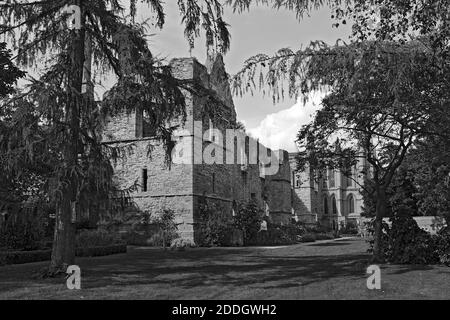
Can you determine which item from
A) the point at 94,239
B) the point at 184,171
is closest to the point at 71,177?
the point at 94,239

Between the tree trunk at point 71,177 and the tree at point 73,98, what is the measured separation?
0.8 inches

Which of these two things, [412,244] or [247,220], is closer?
[412,244]

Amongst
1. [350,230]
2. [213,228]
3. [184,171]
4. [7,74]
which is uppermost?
[7,74]

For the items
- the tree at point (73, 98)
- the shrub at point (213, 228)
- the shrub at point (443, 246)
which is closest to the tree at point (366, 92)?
the shrub at point (443, 246)

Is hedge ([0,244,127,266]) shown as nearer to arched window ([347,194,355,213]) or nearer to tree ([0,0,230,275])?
tree ([0,0,230,275])

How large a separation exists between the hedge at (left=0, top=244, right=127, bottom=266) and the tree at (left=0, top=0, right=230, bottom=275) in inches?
203

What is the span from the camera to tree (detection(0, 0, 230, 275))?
9602 mm

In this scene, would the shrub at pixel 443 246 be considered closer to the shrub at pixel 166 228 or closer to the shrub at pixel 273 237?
the shrub at pixel 273 237

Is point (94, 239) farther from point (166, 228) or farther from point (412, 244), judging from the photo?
point (412, 244)

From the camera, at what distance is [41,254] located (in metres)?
16.2

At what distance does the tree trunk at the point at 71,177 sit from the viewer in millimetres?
10016

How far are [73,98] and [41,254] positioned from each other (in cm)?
846

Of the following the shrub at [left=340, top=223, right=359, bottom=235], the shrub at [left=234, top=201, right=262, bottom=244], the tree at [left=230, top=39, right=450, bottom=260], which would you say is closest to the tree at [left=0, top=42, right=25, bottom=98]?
the tree at [left=230, top=39, right=450, bottom=260]

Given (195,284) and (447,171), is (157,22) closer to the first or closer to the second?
(195,284)
